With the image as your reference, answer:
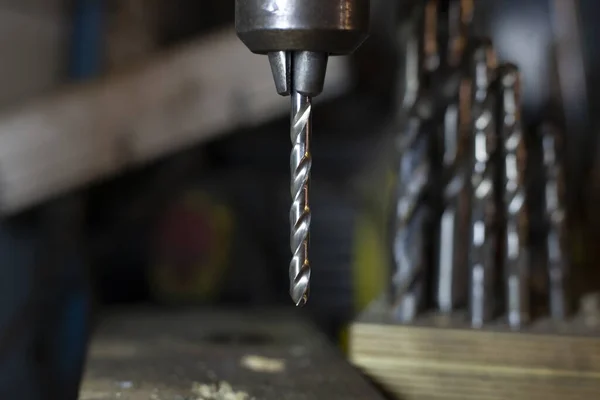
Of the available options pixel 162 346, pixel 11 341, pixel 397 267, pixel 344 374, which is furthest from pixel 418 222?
pixel 11 341

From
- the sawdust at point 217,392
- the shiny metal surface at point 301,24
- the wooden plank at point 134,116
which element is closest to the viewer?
Answer: the shiny metal surface at point 301,24

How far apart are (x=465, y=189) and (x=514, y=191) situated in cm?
4

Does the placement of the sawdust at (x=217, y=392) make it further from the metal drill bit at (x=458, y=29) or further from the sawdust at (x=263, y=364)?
the metal drill bit at (x=458, y=29)

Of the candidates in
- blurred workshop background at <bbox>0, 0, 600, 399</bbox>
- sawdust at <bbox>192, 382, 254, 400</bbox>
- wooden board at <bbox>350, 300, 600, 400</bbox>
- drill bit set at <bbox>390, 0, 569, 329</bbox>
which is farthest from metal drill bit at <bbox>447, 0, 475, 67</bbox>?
sawdust at <bbox>192, 382, 254, 400</bbox>

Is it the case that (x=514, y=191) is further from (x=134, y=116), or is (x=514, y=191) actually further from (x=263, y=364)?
(x=134, y=116)

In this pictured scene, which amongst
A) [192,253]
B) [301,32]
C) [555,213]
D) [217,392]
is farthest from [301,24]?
[192,253]

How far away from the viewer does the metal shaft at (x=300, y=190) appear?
406mm

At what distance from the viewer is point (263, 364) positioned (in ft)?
2.05

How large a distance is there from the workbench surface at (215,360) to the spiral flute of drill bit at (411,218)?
93 millimetres

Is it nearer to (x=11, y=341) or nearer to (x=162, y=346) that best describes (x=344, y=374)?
(x=162, y=346)

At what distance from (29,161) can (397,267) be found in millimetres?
417

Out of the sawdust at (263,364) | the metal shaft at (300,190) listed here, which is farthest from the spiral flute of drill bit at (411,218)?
the metal shaft at (300,190)

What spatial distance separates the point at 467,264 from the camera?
0.68 m

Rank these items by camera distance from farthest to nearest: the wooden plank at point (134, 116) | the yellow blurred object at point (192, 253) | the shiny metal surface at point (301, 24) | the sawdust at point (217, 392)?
the yellow blurred object at point (192, 253) < the wooden plank at point (134, 116) < the sawdust at point (217, 392) < the shiny metal surface at point (301, 24)
